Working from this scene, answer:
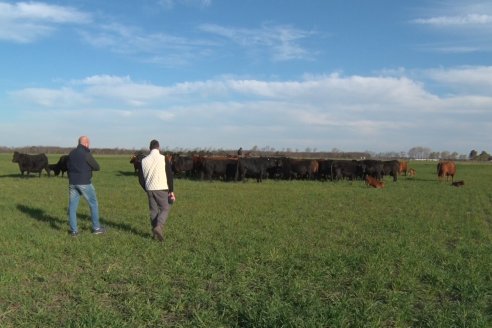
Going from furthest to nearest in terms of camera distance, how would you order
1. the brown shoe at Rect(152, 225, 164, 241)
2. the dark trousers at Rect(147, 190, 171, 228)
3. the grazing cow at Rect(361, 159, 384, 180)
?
1. the grazing cow at Rect(361, 159, 384, 180)
2. the dark trousers at Rect(147, 190, 171, 228)
3. the brown shoe at Rect(152, 225, 164, 241)

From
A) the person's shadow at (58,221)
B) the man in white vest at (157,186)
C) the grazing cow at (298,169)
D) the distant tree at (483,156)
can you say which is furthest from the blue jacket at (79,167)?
the distant tree at (483,156)

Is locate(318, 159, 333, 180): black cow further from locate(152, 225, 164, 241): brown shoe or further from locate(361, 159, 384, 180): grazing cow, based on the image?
locate(152, 225, 164, 241): brown shoe

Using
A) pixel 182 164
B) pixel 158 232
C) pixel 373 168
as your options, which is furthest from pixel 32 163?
pixel 158 232

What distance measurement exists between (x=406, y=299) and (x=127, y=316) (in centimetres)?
313

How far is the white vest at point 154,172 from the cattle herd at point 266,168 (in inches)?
688

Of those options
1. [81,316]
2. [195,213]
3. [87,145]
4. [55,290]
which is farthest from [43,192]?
[81,316]

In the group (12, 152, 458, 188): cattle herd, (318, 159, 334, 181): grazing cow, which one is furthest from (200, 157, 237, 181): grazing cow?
(318, 159, 334, 181): grazing cow

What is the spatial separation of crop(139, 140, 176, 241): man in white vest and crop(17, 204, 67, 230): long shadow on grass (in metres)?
2.46

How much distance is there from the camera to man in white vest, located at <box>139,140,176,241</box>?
9.02m

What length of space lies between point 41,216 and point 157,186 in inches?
175

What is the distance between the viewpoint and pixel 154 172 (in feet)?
29.9

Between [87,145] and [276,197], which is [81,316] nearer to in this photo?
[87,145]

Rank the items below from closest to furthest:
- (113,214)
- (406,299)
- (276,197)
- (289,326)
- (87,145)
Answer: (289,326) < (406,299) < (87,145) < (113,214) < (276,197)

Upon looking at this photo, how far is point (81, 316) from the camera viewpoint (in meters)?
4.98
